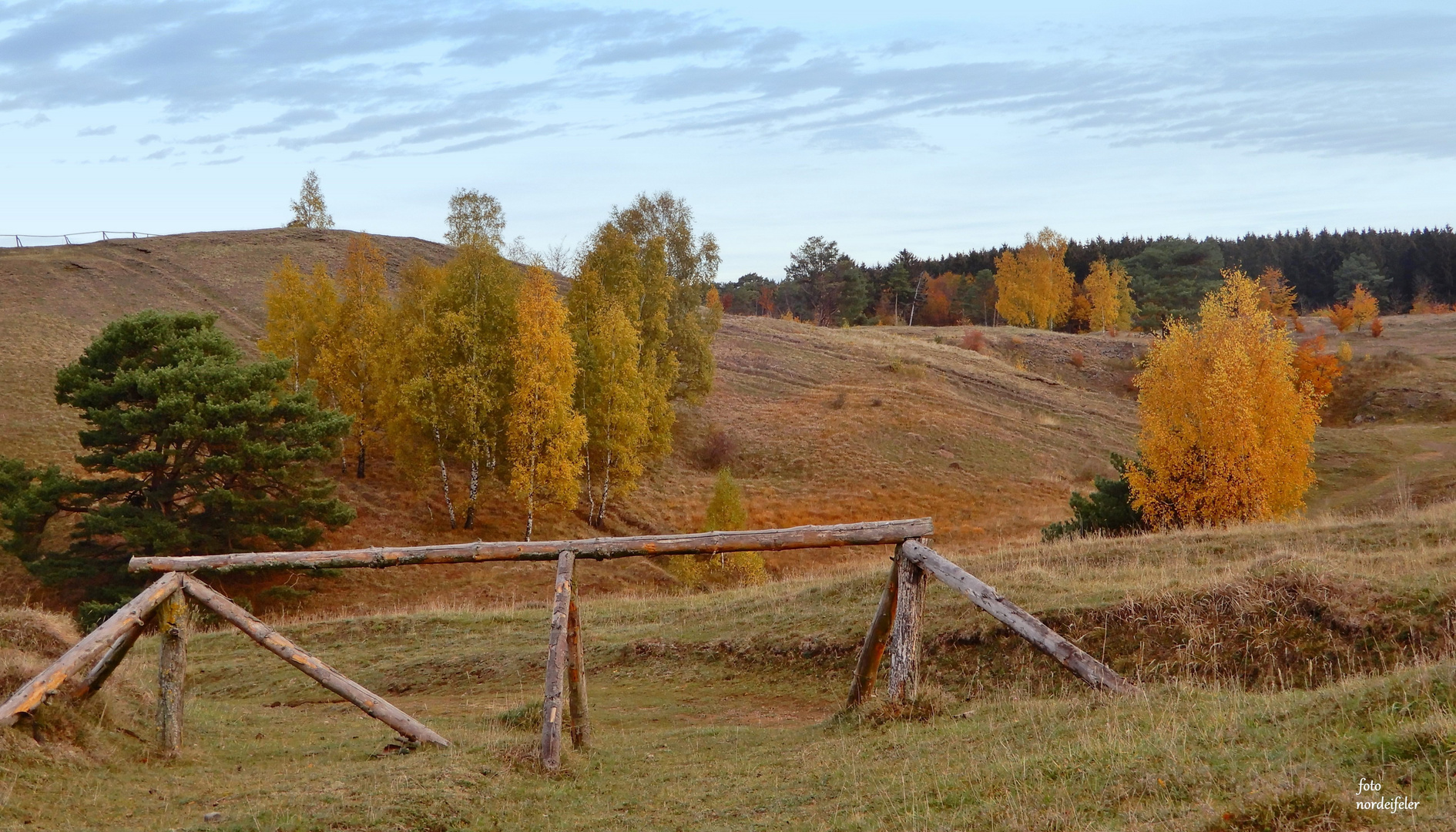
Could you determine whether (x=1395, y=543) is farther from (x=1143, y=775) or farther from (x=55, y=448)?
(x=55, y=448)

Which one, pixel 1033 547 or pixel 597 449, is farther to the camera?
pixel 597 449

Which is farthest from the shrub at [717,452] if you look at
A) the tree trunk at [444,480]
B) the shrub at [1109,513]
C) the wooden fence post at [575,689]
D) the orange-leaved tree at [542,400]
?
the wooden fence post at [575,689]

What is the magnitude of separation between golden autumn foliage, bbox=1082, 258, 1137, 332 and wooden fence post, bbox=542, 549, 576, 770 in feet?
320

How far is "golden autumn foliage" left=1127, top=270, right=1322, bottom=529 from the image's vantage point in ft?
103

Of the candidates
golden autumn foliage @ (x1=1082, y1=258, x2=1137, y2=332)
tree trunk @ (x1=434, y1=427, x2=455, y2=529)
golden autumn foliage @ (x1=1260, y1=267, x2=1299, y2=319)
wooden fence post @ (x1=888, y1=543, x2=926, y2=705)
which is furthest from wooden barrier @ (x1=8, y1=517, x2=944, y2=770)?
golden autumn foliage @ (x1=1082, y1=258, x2=1137, y2=332)

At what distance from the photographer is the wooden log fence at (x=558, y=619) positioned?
9.40 meters

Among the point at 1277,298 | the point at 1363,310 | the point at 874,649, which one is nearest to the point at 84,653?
the point at 874,649

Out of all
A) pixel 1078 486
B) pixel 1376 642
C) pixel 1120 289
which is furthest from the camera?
pixel 1120 289

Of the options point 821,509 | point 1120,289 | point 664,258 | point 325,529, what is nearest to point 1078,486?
point 821,509

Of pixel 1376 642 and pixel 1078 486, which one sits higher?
→ pixel 1376 642

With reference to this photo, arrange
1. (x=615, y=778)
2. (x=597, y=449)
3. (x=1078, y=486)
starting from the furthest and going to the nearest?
(x=1078, y=486)
(x=597, y=449)
(x=615, y=778)

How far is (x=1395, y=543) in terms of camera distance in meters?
17.1

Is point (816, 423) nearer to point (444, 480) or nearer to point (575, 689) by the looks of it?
point (444, 480)

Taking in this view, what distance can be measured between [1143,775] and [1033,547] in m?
15.2
